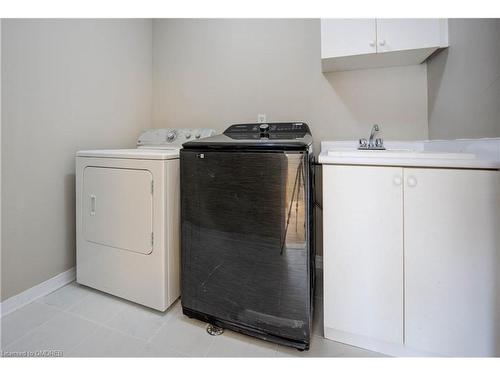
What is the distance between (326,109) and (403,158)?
3.37ft

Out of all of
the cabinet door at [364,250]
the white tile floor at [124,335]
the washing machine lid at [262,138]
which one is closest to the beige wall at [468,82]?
the cabinet door at [364,250]

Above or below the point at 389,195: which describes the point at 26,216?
below

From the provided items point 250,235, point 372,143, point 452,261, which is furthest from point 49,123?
point 452,261

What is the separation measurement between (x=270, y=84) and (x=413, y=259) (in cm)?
163

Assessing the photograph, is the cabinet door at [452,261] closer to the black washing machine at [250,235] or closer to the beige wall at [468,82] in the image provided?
the beige wall at [468,82]

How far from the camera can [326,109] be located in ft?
6.23

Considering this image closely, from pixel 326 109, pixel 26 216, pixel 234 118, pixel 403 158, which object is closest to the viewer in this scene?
pixel 403 158

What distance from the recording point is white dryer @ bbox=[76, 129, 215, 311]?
1.35 metres

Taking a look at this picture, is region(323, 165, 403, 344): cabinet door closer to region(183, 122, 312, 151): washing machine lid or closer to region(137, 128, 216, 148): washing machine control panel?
region(183, 122, 312, 151): washing machine lid

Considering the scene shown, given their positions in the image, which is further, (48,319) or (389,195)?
(48,319)

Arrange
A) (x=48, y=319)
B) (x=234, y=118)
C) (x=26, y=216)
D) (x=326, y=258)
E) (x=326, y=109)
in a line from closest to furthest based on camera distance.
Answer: (x=326, y=258) → (x=48, y=319) → (x=26, y=216) → (x=326, y=109) → (x=234, y=118)

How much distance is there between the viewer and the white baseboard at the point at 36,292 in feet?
4.56
